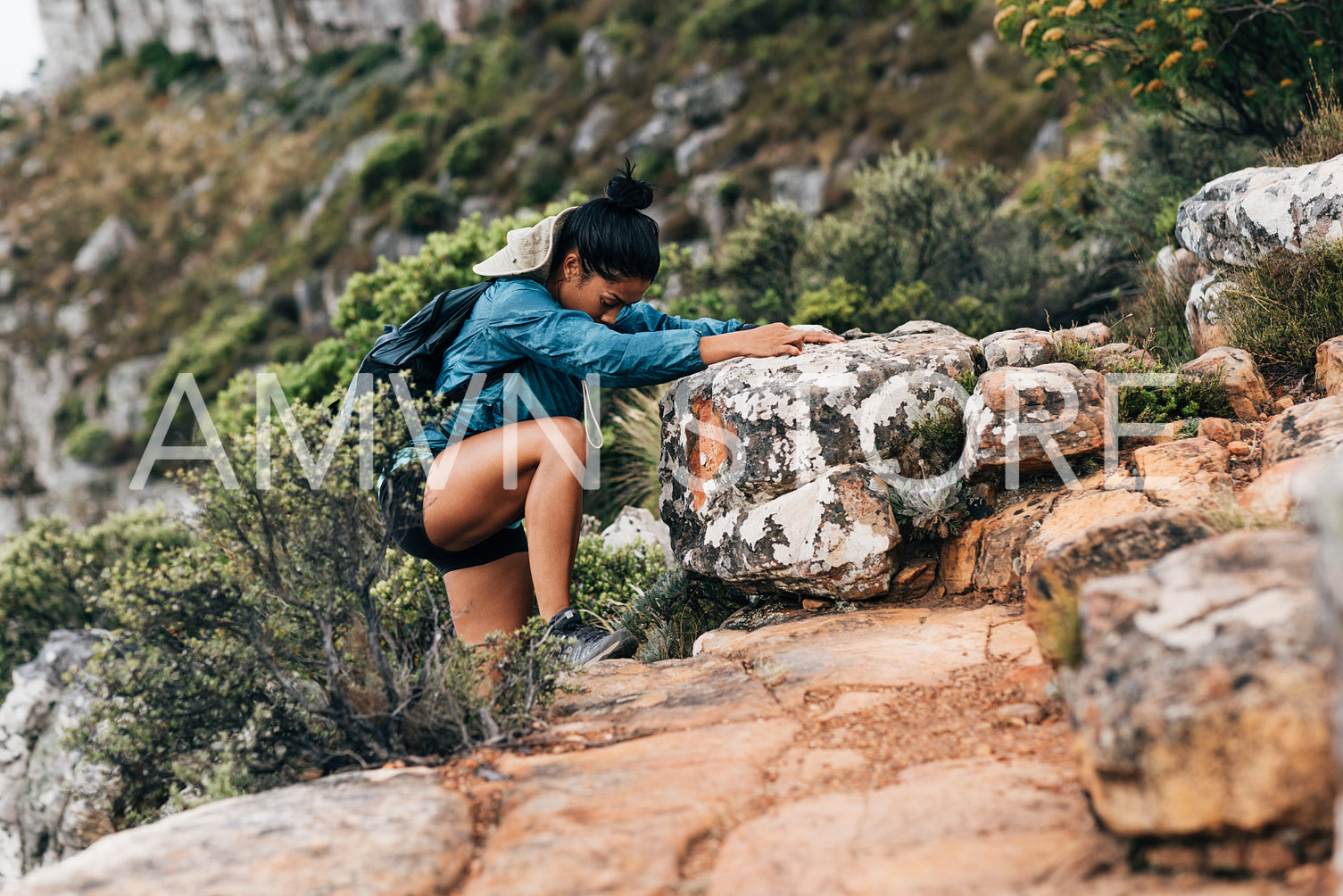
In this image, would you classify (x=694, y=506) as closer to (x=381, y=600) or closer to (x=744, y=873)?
(x=381, y=600)

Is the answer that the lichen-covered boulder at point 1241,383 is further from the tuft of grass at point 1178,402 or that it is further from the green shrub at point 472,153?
the green shrub at point 472,153

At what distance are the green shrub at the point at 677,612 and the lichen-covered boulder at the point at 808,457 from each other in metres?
0.26

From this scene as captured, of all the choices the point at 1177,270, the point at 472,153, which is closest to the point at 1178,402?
the point at 1177,270

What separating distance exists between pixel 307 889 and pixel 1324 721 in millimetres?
1729

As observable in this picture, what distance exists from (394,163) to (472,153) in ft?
10.4

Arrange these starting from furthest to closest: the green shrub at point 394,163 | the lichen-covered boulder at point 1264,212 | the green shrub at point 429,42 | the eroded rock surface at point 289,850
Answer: the green shrub at point 429,42 < the green shrub at point 394,163 < the lichen-covered boulder at point 1264,212 < the eroded rock surface at point 289,850

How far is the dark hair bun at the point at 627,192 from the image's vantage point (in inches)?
137

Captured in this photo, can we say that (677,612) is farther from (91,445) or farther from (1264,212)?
(91,445)

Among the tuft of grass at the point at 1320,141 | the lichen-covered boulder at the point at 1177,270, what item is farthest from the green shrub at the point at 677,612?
the tuft of grass at the point at 1320,141

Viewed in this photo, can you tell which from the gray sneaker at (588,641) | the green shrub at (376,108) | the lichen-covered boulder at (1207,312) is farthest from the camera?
the green shrub at (376,108)

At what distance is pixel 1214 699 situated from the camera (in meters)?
1.41

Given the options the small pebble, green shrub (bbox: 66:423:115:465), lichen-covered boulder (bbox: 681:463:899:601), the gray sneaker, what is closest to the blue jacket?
lichen-covered boulder (bbox: 681:463:899:601)

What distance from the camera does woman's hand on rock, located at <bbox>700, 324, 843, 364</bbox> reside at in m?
3.39

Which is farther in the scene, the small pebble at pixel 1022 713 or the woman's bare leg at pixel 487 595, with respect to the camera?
the woman's bare leg at pixel 487 595
